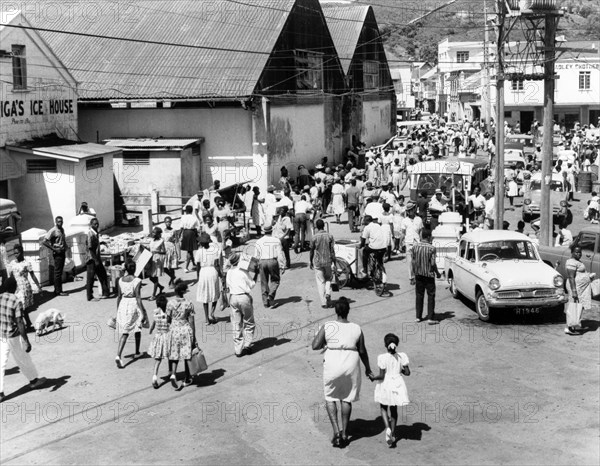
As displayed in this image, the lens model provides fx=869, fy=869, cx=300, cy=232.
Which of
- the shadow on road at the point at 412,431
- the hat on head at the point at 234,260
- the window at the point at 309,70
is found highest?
the window at the point at 309,70

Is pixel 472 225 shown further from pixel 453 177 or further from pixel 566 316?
pixel 566 316

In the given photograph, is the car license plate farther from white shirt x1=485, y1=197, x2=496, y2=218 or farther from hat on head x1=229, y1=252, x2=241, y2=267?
white shirt x1=485, y1=197, x2=496, y2=218

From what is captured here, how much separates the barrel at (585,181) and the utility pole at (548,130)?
14.5m

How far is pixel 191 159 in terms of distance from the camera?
105 feet

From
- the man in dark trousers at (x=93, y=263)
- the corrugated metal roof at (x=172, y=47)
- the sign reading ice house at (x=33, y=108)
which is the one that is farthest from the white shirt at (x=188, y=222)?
the corrugated metal roof at (x=172, y=47)

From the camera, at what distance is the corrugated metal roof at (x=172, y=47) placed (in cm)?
3275

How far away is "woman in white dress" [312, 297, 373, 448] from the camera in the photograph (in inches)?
408

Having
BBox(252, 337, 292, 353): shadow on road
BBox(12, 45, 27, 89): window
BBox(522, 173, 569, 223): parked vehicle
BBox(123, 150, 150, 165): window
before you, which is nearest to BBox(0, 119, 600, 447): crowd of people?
BBox(252, 337, 292, 353): shadow on road

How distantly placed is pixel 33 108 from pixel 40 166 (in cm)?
236

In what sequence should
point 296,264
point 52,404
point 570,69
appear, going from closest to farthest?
point 52,404, point 296,264, point 570,69

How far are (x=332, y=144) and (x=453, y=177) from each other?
559 inches

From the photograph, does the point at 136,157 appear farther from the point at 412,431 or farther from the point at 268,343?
the point at 412,431

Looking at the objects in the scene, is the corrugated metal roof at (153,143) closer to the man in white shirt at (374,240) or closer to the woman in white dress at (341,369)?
the man in white shirt at (374,240)

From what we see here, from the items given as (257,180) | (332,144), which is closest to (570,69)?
(332,144)
